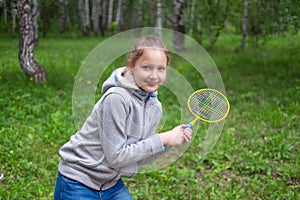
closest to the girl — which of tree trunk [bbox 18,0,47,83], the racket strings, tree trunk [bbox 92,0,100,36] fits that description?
the racket strings

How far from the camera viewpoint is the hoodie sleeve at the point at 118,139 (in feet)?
6.68

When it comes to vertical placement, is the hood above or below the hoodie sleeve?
above

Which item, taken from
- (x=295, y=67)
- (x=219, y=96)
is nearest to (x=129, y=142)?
(x=219, y=96)

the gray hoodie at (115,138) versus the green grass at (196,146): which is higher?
the gray hoodie at (115,138)

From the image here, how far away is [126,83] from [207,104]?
0.48 m

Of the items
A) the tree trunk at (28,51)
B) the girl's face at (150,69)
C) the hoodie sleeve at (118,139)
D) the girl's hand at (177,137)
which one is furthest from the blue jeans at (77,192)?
the tree trunk at (28,51)

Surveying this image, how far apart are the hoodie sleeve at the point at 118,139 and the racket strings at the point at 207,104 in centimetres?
29

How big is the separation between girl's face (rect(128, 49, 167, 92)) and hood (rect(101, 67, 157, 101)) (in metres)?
0.02

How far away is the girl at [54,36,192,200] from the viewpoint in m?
2.04

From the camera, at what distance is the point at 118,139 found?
2.06 metres

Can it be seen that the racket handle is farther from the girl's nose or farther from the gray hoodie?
the girl's nose

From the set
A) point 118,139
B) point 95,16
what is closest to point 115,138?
point 118,139

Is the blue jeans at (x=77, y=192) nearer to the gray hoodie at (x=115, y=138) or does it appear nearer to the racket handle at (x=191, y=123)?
the gray hoodie at (x=115, y=138)

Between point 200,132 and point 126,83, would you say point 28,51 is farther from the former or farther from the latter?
point 126,83
